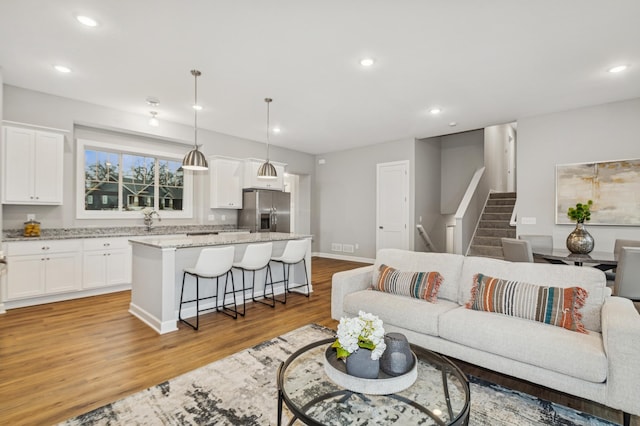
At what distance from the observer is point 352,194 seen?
8.04 metres

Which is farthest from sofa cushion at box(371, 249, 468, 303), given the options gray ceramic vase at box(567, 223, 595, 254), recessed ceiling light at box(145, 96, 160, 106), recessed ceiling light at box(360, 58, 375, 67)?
recessed ceiling light at box(145, 96, 160, 106)

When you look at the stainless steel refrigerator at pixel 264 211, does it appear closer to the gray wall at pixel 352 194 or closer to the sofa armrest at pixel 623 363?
the gray wall at pixel 352 194

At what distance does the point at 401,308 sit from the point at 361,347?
1.24m

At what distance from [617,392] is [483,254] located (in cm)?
481

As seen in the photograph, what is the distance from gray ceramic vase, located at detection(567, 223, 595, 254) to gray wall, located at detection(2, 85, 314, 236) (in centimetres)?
581

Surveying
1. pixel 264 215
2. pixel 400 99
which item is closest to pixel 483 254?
pixel 400 99

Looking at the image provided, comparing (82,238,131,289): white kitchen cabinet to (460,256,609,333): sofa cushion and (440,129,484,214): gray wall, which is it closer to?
(460,256,609,333): sofa cushion

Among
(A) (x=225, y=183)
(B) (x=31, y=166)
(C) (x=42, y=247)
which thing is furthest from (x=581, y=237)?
(B) (x=31, y=166)

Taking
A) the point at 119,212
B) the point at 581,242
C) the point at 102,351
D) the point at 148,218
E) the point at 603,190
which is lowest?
the point at 102,351

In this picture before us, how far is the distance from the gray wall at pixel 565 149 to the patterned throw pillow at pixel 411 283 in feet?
11.4

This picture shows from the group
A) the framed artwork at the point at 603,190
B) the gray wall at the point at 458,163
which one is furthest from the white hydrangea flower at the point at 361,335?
the gray wall at the point at 458,163

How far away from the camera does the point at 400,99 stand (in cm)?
463

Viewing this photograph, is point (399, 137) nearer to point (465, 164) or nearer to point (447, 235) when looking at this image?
point (465, 164)

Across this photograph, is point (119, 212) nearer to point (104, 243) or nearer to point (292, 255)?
point (104, 243)
